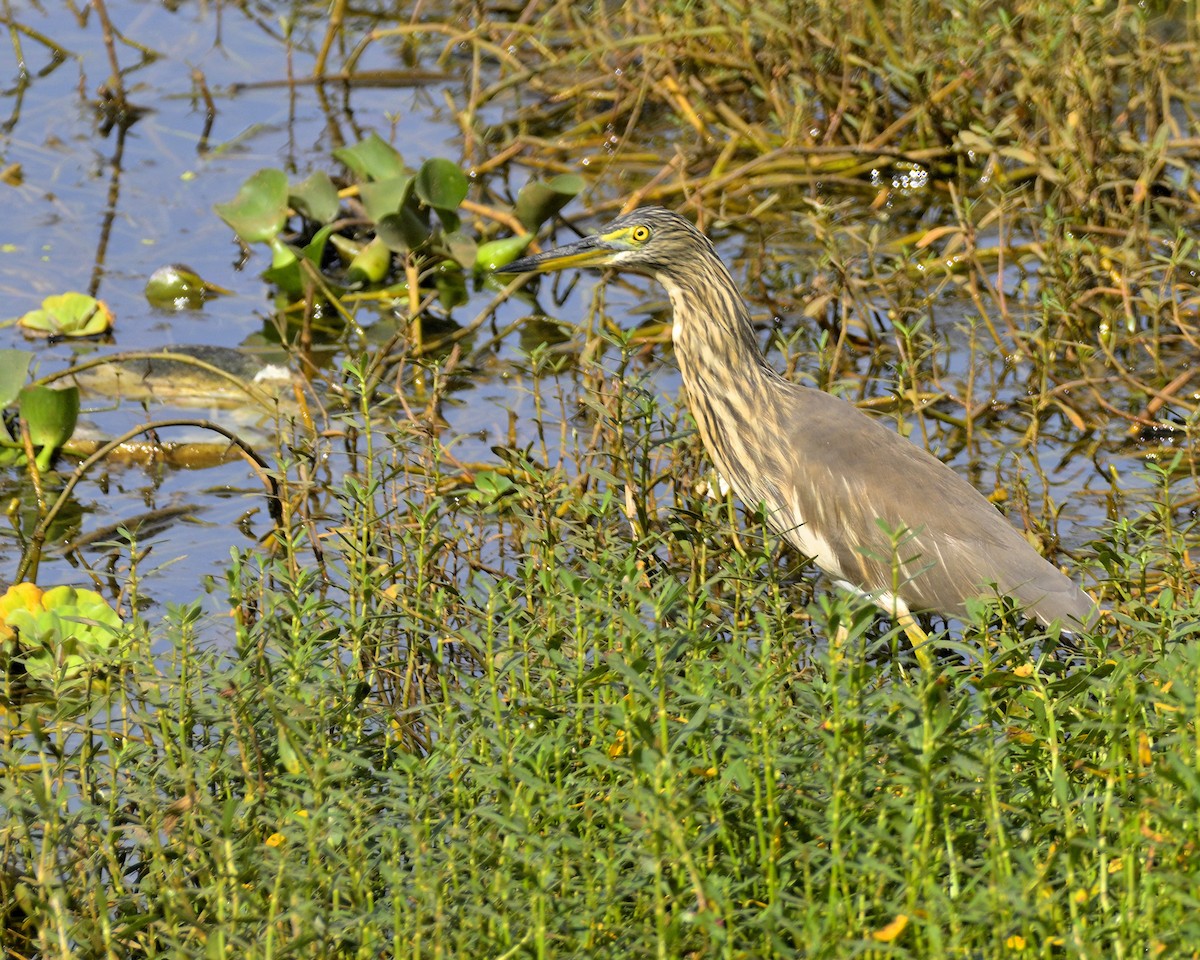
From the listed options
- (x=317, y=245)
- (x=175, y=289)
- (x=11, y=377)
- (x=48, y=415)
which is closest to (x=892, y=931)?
(x=48, y=415)

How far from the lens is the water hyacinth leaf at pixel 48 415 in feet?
16.6

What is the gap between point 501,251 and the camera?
648cm

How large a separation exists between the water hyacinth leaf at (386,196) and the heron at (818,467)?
1162 millimetres

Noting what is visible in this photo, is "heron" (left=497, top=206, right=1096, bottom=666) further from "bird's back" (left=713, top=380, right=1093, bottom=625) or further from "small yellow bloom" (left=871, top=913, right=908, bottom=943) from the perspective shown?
"small yellow bloom" (left=871, top=913, right=908, bottom=943)

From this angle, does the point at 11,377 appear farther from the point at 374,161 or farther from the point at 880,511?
the point at 880,511

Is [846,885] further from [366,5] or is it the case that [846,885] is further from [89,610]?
[366,5]

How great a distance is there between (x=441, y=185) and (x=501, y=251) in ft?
1.48

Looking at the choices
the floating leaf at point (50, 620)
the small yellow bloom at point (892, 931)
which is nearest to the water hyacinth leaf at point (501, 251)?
the floating leaf at point (50, 620)

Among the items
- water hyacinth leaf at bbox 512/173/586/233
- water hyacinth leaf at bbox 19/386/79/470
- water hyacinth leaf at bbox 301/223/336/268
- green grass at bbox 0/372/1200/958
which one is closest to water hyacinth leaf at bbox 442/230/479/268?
water hyacinth leaf at bbox 512/173/586/233

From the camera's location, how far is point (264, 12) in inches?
376

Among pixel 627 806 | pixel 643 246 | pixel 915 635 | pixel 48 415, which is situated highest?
pixel 48 415

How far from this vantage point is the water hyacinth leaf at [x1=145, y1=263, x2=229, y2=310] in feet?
22.4

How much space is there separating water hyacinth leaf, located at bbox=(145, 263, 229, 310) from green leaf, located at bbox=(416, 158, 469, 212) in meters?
1.27

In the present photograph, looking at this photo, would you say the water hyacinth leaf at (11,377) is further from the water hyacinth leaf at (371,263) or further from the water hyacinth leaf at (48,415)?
the water hyacinth leaf at (371,263)
